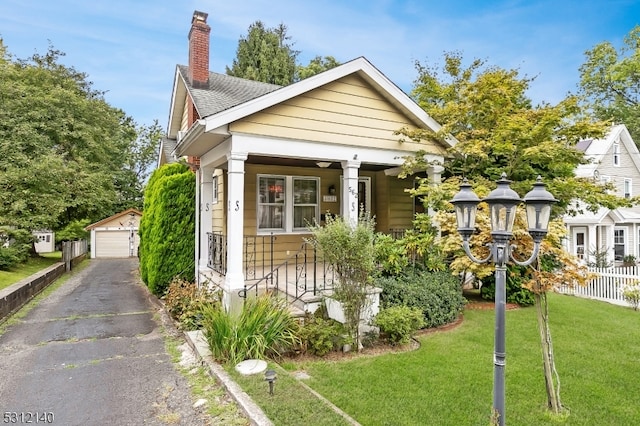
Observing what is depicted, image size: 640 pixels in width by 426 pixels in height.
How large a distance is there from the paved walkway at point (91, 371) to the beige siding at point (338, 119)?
3940 mm

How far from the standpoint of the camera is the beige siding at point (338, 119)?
7.05 m

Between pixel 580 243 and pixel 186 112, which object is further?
pixel 580 243

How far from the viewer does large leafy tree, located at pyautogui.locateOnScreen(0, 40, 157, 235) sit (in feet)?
49.1

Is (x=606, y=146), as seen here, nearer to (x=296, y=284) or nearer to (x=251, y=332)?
(x=296, y=284)

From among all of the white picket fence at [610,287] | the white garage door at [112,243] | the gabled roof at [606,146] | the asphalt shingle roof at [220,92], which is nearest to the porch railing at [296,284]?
the asphalt shingle roof at [220,92]

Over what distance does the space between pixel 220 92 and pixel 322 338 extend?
740 cm

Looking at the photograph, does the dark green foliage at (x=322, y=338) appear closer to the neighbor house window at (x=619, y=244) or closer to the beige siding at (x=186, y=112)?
the beige siding at (x=186, y=112)

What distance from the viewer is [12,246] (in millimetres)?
13312

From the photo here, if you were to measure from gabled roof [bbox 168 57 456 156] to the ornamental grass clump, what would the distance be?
120 inches

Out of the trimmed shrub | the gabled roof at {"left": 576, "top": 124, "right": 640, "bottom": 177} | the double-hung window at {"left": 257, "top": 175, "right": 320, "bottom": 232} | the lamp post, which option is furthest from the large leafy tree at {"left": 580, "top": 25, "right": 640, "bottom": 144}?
the trimmed shrub

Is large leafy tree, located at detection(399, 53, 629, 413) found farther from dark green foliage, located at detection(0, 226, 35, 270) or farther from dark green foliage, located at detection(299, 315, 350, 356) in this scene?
dark green foliage, located at detection(0, 226, 35, 270)

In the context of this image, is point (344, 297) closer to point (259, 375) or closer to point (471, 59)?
point (259, 375)

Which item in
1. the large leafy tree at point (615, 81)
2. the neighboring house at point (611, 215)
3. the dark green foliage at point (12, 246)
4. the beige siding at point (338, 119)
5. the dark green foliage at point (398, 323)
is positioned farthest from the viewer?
the large leafy tree at point (615, 81)

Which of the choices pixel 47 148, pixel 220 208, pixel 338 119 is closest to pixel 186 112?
pixel 220 208
